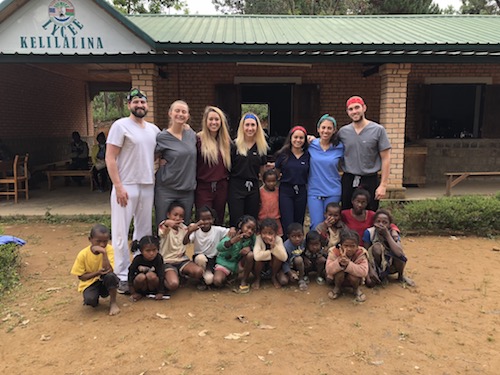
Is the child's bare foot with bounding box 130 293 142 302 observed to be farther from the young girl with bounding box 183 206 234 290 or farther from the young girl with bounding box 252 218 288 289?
the young girl with bounding box 252 218 288 289

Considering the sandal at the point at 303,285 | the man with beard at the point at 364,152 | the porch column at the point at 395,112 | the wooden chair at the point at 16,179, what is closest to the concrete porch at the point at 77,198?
the wooden chair at the point at 16,179

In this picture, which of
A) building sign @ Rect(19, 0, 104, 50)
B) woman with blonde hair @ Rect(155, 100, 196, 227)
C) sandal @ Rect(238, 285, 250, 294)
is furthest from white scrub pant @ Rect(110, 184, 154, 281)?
building sign @ Rect(19, 0, 104, 50)

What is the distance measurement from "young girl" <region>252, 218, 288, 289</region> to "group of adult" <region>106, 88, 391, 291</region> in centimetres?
36

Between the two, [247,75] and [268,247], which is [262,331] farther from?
[247,75]

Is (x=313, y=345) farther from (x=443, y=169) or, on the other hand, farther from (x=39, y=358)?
(x=443, y=169)

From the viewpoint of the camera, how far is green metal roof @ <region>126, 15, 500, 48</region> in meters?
7.08

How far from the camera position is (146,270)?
377 cm

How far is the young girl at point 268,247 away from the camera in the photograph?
3955mm

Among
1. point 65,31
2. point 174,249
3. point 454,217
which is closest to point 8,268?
point 174,249

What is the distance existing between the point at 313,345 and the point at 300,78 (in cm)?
771

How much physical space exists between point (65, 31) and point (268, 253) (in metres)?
5.37

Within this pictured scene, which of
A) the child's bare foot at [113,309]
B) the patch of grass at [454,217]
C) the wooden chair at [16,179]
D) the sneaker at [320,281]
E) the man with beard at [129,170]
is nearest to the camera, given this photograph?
the child's bare foot at [113,309]

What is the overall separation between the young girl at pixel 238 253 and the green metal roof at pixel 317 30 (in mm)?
4043

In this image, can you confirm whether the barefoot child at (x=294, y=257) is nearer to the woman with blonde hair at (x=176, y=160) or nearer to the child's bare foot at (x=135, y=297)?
the woman with blonde hair at (x=176, y=160)
